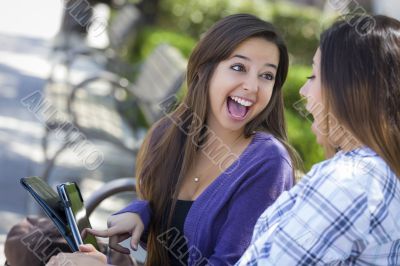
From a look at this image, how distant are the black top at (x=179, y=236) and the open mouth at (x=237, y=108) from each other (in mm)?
343

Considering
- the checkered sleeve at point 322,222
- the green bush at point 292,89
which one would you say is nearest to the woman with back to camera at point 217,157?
the checkered sleeve at point 322,222

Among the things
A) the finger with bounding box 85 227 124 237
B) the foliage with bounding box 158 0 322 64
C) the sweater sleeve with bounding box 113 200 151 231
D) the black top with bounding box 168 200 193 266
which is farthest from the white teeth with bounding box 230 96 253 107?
the foliage with bounding box 158 0 322 64

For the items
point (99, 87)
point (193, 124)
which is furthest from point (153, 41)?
point (193, 124)

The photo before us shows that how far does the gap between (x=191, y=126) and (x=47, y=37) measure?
9.39 metres

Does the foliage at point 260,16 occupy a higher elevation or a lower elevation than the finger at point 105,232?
higher

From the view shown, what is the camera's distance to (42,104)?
7.50 m

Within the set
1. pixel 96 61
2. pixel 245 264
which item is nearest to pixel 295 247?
pixel 245 264

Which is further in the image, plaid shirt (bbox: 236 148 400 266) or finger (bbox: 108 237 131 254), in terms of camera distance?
finger (bbox: 108 237 131 254)

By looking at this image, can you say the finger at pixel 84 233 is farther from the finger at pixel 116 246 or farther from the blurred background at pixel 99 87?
the blurred background at pixel 99 87

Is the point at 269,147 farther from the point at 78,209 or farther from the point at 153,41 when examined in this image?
the point at 153,41

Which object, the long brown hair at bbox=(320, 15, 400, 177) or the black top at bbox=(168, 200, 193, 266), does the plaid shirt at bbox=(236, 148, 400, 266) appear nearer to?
the long brown hair at bbox=(320, 15, 400, 177)

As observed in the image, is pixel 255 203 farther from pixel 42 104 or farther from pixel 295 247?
pixel 42 104

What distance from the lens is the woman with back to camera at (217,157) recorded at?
8.63 feet

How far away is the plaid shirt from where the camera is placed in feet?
5.76
